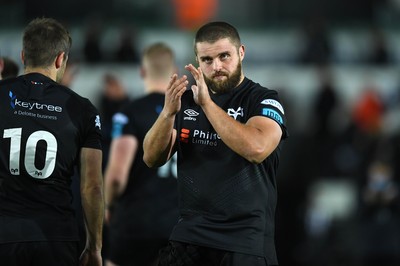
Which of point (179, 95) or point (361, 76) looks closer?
point (179, 95)

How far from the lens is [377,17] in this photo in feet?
68.6

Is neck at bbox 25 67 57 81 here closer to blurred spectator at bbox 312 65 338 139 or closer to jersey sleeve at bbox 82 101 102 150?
jersey sleeve at bbox 82 101 102 150

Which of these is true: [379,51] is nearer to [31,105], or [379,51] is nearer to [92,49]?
[92,49]

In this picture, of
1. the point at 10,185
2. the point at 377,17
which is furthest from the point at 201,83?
the point at 377,17

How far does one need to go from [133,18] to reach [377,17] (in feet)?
20.1

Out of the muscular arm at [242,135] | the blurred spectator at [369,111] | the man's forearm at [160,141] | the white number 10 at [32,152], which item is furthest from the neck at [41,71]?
the blurred spectator at [369,111]

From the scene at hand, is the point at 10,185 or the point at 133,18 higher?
the point at 133,18

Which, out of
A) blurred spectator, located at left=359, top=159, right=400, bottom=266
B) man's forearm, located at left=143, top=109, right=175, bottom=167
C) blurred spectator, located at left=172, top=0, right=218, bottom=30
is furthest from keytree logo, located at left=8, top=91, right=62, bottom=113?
blurred spectator, located at left=172, top=0, right=218, bottom=30

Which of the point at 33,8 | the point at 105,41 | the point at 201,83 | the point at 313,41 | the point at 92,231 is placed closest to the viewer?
the point at 201,83

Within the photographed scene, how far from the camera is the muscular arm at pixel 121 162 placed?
743 centimetres

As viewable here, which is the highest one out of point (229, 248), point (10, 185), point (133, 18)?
point (133, 18)

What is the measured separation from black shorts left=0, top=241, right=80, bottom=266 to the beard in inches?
54.2

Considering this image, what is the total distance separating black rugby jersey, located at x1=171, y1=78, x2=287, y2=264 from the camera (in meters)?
A: 5.20

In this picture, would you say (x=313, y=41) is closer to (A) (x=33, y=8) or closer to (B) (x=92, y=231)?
(A) (x=33, y=8)
